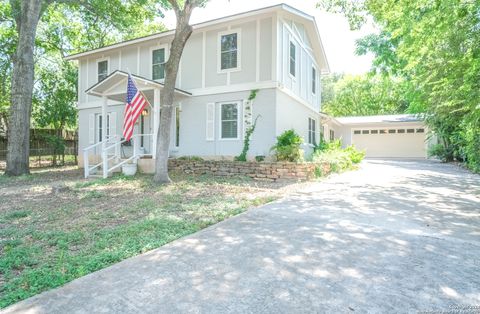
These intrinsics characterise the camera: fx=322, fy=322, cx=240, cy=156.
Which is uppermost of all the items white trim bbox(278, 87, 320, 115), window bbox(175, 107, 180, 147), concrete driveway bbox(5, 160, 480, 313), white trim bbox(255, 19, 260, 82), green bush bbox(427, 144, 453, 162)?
white trim bbox(255, 19, 260, 82)

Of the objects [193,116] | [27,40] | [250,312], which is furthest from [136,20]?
[250,312]

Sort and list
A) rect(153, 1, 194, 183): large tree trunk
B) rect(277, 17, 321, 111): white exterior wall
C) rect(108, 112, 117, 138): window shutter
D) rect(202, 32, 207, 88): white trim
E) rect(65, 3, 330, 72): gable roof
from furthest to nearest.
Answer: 1. rect(108, 112, 117, 138): window shutter
2. rect(202, 32, 207, 88): white trim
3. rect(277, 17, 321, 111): white exterior wall
4. rect(65, 3, 330, 72): gable roof
5. rect(153, 1, 194, 183): large tree trunk

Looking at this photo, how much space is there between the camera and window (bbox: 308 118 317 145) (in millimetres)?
16441

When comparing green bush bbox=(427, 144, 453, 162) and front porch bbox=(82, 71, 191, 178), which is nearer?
front porch bbox=(82, 71, 191, 178)

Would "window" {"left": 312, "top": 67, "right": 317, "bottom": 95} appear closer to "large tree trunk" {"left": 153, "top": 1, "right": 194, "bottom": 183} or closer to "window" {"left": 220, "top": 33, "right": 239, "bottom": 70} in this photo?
"window" {"left": 220, "top": 33, "right": 239, "bottom": 70}

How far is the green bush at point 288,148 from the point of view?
10.4 meters

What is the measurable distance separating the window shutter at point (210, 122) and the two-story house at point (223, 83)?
0.04 meters

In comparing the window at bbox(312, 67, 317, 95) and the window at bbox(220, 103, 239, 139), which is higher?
the window at bbox(312, 67, 317, 95)

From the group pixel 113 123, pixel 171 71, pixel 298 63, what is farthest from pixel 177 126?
pixel 298 63

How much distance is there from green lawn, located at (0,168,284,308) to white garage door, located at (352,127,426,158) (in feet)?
68.5

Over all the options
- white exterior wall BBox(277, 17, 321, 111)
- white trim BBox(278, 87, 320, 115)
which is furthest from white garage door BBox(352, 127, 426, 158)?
white trim BBox(278, 87, 320, 115)

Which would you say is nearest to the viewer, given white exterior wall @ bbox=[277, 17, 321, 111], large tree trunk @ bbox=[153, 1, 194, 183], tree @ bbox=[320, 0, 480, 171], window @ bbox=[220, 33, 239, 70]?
tree @ bbox=[320, 0, 480, 171]

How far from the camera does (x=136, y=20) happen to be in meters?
15.6

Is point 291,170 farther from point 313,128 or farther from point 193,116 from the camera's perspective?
point 313,128
